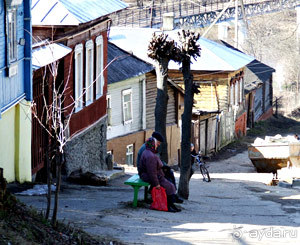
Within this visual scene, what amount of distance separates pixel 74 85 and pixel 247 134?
2457cm

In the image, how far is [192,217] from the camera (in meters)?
12.3

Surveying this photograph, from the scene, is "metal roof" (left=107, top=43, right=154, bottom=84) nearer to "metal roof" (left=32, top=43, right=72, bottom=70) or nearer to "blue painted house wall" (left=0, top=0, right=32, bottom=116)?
"metal roof" (left=32, top=43, right=72, bottom=70)

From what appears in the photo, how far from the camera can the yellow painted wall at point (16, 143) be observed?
13.6 m

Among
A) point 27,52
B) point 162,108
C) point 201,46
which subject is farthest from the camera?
point 201,46

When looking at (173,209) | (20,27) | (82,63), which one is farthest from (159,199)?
(82,63)

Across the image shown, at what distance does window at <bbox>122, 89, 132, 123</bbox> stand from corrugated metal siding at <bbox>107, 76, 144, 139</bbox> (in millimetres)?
187

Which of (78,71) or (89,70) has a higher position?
(89,70)

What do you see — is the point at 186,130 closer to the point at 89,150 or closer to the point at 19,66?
the point at 19,66

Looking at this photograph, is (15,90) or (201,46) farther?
Answer: (201,46)

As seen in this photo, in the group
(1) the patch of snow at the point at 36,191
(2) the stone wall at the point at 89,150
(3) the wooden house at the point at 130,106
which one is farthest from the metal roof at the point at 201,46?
(1) the patch of snow at the point at 36,191

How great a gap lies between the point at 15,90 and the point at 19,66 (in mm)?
560

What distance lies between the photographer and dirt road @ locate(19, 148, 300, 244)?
1011 centimetres

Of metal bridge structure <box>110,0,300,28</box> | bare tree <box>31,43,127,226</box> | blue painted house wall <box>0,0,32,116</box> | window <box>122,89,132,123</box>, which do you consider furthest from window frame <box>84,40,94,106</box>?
metal bridge structure <box>110,0,300,28</box>

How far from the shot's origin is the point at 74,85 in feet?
62.9
